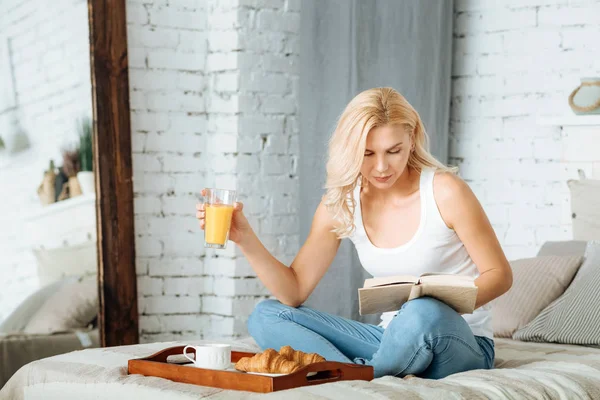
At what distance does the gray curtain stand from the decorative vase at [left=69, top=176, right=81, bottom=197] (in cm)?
89

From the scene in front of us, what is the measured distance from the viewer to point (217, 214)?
2.18 meters

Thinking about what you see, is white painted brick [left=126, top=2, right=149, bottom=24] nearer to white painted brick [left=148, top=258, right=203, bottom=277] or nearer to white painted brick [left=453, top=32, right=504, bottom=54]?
white painted brick [left=148, top=258, right=203, bottom=277]

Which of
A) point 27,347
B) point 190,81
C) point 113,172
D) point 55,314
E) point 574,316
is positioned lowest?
point 27,347

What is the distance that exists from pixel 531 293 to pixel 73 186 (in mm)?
1758

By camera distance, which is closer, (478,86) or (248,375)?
(248,375)

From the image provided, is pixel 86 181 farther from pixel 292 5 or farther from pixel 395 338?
pixel 395 338

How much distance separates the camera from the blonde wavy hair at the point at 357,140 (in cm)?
228

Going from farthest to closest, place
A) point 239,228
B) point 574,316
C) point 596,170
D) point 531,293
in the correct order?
point 596,170
point 531,293
point 574,316
point 239,228

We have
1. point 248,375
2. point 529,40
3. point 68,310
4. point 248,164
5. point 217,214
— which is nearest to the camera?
point 248,375

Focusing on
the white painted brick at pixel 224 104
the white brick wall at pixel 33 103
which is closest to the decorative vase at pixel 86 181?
the white brick wall at pixel 33 103

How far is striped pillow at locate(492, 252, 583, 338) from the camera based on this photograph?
9.18ft

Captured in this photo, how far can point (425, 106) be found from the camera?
3918 mm

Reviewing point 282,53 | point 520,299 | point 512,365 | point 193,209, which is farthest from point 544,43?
point 512,365

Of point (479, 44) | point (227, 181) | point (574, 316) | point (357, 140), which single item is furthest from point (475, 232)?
point (479, 44)
